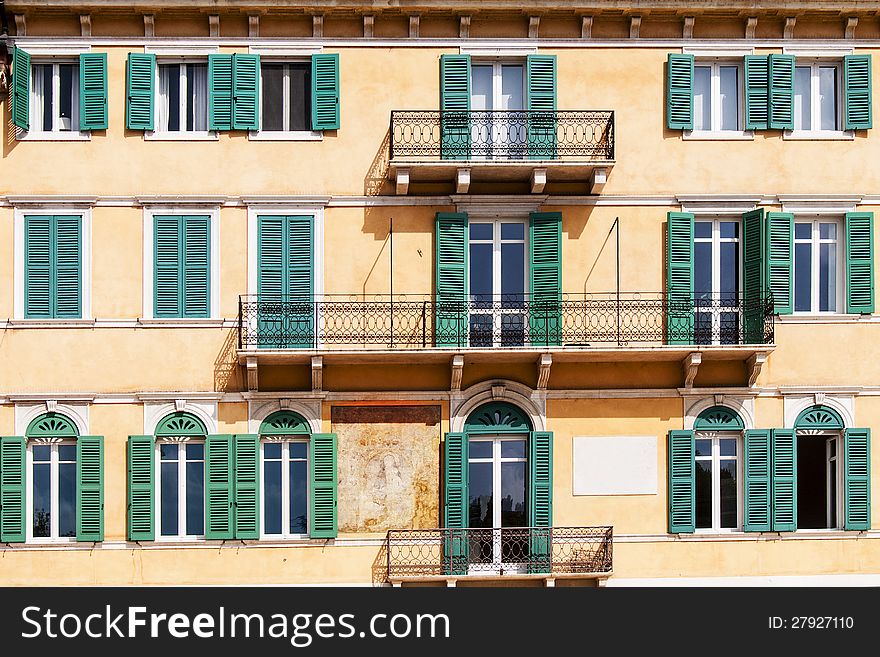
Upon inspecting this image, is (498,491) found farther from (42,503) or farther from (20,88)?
(20,88)

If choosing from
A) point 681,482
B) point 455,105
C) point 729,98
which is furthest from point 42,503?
point 729,98

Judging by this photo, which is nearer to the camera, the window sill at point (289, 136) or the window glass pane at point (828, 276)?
the window sill at point (289, 136)

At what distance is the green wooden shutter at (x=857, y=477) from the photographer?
73.1 feet

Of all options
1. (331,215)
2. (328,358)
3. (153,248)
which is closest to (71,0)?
(153,248)

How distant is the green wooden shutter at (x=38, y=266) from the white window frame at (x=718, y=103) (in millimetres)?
12049

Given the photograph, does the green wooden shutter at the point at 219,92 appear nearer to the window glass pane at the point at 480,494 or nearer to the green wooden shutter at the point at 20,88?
the green wooden shutter at the point at 20,88

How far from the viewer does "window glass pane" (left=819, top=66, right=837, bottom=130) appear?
75.2ft

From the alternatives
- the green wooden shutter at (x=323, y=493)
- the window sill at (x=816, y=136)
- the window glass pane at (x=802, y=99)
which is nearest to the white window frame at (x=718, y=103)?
the window sill at (x=816, y=136)

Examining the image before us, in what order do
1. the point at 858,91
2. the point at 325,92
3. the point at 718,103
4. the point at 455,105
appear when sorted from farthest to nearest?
the point at 718,103, the point at 858,91, the point at 455,105, the point at 325,92

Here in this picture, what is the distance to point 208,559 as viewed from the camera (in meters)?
21.8

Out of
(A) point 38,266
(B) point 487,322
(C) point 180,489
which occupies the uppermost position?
(A) point 38,266

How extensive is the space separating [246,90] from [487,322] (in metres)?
6.22

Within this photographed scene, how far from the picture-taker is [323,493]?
21828 mm

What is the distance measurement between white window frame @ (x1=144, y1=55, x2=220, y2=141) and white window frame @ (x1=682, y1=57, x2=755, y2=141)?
896 cm
